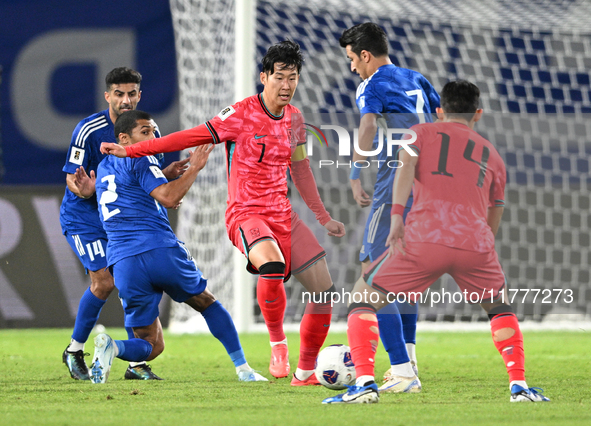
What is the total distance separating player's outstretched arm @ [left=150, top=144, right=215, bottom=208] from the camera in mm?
4344

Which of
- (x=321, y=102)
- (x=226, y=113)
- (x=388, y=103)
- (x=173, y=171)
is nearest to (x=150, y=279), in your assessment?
(x=173, y=171)

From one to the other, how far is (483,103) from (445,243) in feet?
27.6

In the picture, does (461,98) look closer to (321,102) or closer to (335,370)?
(335,370)

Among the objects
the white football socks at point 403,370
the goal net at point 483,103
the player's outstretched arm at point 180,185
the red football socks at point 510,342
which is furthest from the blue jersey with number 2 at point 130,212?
the goal net at point 483,103

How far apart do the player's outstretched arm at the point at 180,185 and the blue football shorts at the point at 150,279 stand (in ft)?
1.08

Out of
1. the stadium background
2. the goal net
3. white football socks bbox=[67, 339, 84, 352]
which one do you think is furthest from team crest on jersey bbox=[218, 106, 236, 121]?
the stadium background

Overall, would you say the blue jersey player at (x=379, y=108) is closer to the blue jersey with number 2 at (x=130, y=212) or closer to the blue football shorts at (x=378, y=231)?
the blue football shorts at (x=378, y=231)

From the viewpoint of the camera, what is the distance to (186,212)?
8.65 metres

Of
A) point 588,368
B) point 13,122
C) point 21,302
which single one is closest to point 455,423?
point 588,368

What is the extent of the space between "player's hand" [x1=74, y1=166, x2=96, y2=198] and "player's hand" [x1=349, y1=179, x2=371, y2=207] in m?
1.66

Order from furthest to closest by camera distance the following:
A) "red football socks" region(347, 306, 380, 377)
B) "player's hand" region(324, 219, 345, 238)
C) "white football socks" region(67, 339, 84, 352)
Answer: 1. "white football socks" region(67, 339, 84, 352)
2. "player's hand" region(324, 219, 345, 238)
3. "red football socks" region(347, 306, 380, 377)

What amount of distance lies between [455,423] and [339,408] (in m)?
0.57

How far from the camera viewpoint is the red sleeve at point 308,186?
15.6 ft

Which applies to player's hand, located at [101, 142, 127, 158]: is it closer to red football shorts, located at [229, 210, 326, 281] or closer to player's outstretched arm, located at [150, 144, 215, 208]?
player's outstretched arm, located at [150, 144, 215, 208]
